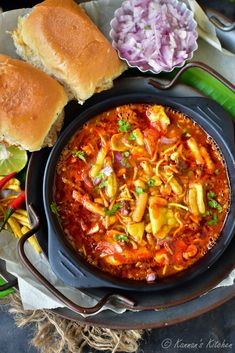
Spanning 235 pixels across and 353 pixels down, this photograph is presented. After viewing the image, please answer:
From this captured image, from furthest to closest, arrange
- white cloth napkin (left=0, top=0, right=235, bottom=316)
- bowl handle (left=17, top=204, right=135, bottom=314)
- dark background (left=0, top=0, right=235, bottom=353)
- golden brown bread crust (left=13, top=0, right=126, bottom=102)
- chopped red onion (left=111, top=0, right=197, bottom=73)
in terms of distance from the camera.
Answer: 1. dark background (left=0, top=0, right=235, bottom=353)
2. white cloth napkin (left=0, top=0, right=235, bottom=316)
3. chopped red onion (left=111, top=0, right=197, bottom=73)
4. golden brown bread crust (left=13, top=0, right=126, bottom=102)
5. bowl handle (left=17, top=204, right=135, bottom=314)

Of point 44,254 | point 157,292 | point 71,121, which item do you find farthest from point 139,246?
point 71,121

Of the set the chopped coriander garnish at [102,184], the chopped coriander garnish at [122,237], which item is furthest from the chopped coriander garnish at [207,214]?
the chopped coriander garnish at [102,184]

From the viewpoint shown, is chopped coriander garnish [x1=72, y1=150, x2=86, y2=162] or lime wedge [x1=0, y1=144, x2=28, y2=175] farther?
lime wedge [x1=0, y1=144, x2=28, y2=175]

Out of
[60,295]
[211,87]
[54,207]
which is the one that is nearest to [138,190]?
[54,207]

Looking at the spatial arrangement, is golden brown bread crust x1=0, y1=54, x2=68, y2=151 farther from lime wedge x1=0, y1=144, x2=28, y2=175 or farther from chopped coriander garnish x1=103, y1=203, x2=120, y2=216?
chopped coriander garnish x1=103, y1=203, x2=120, y2=216

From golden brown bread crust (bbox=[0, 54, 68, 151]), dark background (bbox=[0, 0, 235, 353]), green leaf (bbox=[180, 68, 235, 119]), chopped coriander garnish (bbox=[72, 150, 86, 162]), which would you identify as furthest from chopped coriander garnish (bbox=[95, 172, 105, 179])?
dark background (bbox=[0, 0, 235, 353])

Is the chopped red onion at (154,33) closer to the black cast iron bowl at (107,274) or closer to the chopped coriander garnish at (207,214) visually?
the black cast iron bowl at (107,274)
